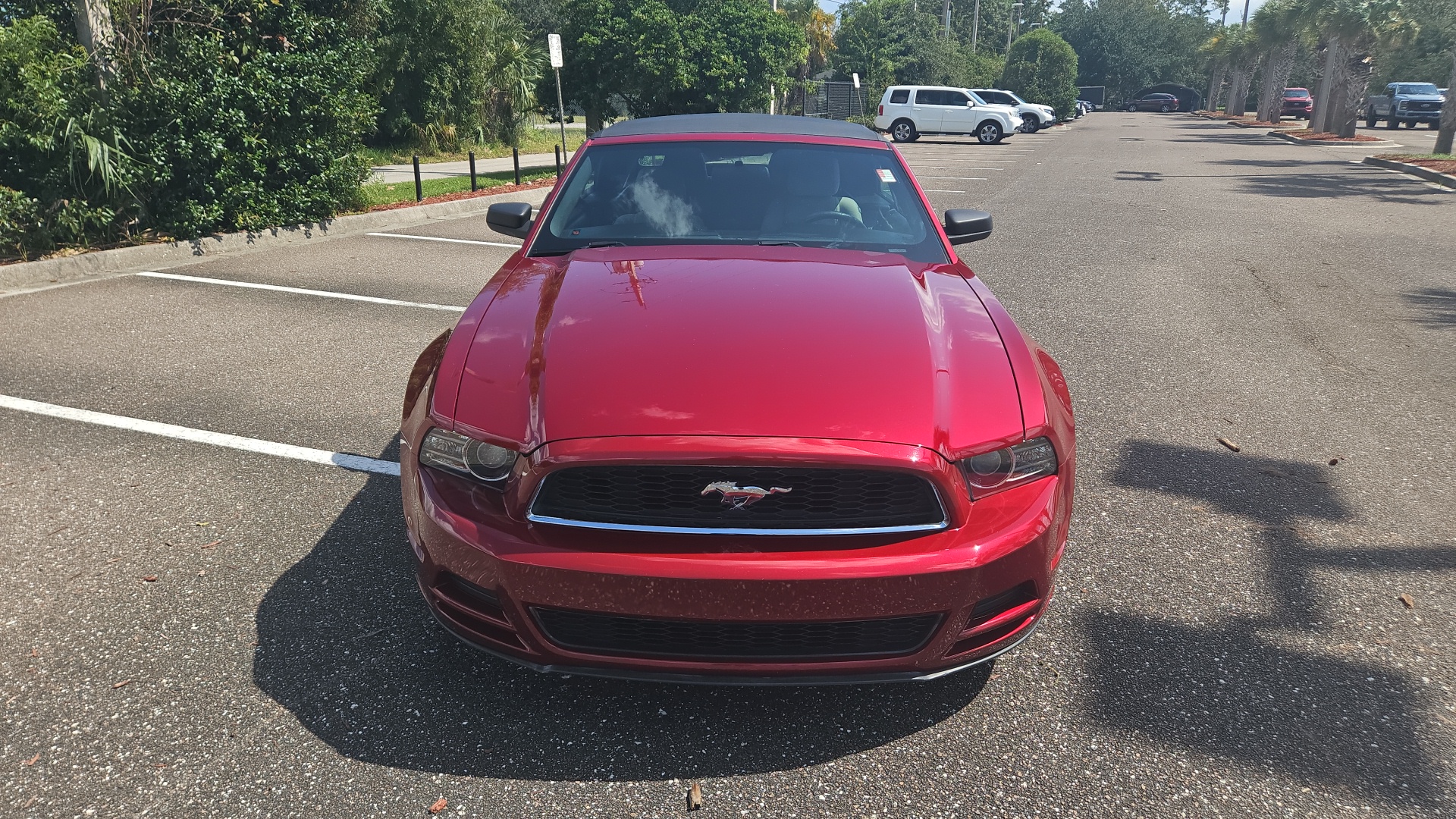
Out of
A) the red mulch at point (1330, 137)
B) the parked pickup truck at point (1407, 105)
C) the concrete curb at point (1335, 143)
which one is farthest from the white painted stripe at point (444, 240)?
the parked pickup truck at point (1407, 105)

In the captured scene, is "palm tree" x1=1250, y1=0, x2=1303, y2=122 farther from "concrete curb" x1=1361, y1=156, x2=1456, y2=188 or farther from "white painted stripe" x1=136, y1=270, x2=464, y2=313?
"white painted stripe" x1=136, y1=270, x2=464, y2=313

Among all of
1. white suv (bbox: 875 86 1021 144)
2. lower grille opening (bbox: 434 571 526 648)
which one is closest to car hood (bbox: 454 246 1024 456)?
lower grille opening (bbox: 434 571 526 648)

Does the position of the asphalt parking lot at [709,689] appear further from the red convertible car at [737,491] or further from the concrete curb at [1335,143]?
the concrete curb at [1335,143]

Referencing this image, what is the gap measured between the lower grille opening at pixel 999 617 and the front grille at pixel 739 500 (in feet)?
0.90

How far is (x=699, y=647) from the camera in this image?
2406mm

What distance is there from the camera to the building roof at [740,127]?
440 centimetres

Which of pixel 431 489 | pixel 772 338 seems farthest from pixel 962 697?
pixel 431 489

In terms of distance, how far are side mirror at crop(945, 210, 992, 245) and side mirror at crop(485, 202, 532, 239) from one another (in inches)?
76.2

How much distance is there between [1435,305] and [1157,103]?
83.0 m

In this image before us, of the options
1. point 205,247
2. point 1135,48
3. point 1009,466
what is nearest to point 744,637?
point 1009,466

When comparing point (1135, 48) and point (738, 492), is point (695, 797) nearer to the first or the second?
point (738, 492)

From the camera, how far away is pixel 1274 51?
48594 millimetres

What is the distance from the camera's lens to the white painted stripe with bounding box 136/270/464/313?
778cm

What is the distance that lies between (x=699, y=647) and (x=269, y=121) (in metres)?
10.4
